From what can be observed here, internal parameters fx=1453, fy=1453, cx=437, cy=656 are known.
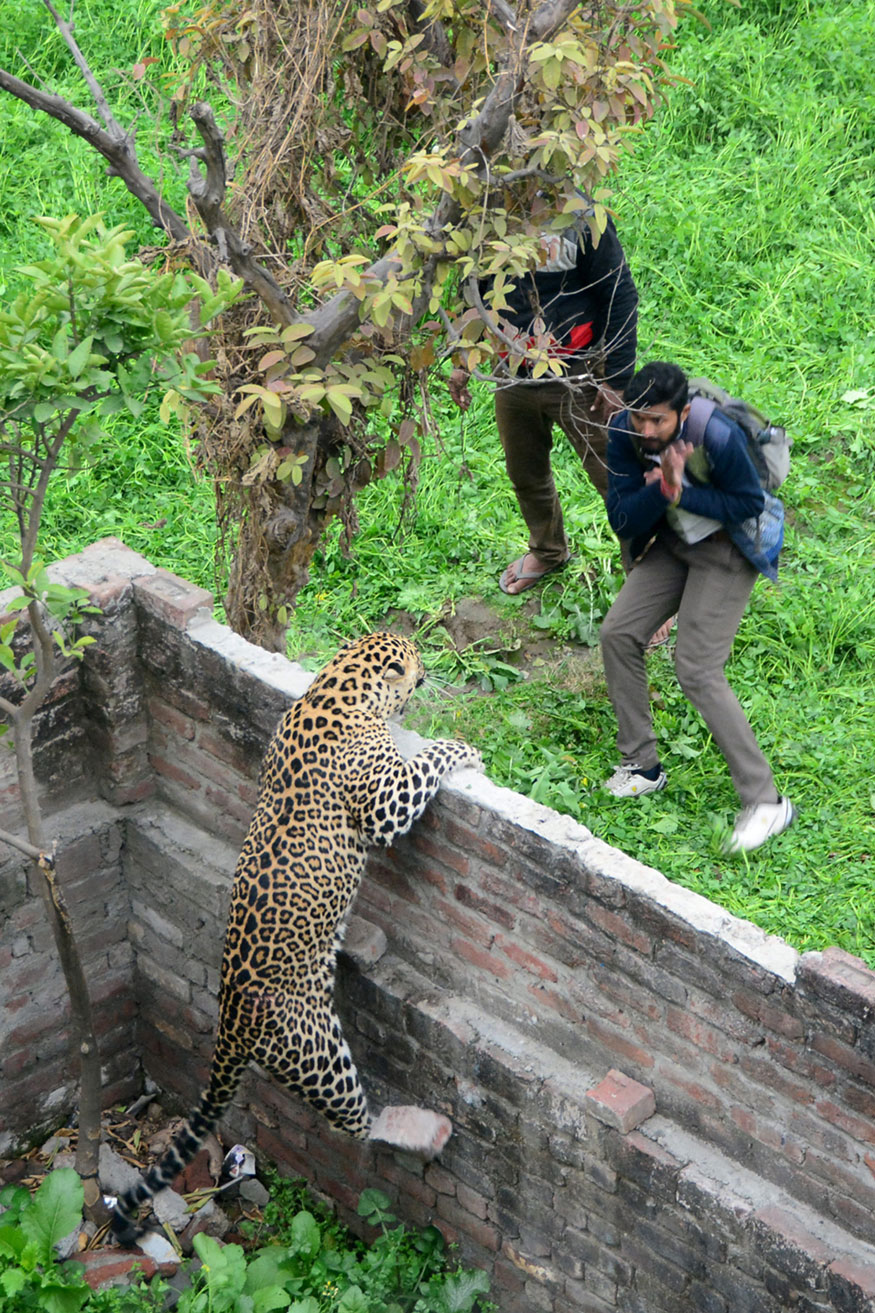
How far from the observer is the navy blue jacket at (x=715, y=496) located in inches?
205

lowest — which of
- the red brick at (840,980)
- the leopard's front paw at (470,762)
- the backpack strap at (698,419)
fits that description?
the leopard's front paw at (470,762)

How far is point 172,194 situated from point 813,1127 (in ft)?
23.4

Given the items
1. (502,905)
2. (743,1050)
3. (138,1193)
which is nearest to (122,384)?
(502,905)

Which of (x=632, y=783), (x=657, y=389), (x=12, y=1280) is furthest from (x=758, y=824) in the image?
(x=12, y=1280)

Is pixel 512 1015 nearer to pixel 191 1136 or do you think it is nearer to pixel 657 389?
pixel 191 1136

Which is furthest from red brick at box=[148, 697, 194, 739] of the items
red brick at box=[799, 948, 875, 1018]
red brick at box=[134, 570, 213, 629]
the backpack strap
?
red brick at box=[799, 948, 875, 1018]

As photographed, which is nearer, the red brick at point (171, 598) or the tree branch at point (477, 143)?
the tree branch at point (477, 143)

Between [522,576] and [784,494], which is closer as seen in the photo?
[522,576]

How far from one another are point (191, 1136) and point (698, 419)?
310 centimetres

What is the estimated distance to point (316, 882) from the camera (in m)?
4.76

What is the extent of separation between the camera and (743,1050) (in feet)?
13.4

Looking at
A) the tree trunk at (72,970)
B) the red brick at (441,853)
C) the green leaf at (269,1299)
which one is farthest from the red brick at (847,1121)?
the tree trunk at (72,970)

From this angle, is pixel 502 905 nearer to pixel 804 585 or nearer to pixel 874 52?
pixel 804 585

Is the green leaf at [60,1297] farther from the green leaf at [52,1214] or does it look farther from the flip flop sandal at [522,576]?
the flip flop sandal at [522,576]
